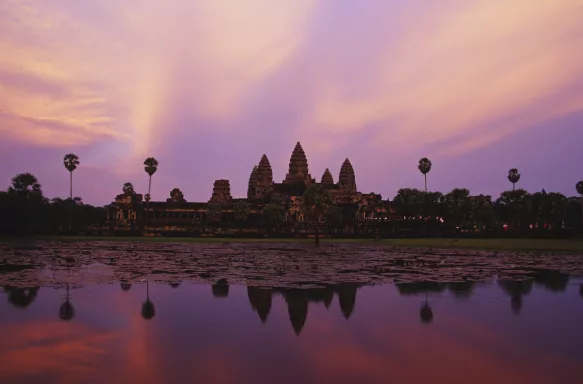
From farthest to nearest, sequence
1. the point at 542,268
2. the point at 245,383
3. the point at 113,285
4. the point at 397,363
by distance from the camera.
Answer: the point at 542,268 < the point at 113,285 < the point at 397,363 < the point at 245,383

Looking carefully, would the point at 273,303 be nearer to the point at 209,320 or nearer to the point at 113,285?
the point at 209,320

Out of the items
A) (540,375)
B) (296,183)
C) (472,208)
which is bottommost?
(540,375)

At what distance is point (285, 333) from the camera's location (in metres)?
13.4

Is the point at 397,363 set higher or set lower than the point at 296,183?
lower

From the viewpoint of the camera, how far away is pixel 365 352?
38.3ft

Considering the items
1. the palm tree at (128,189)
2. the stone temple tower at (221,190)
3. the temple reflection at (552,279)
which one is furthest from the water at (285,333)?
the stone temple tower at (221,190)

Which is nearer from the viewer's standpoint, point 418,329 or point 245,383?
point 245,383

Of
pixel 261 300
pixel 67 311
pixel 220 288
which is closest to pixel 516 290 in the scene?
pixel 261 300

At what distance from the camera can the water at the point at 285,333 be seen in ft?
33.2

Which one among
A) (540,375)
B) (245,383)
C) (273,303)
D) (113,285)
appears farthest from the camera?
(113,285)

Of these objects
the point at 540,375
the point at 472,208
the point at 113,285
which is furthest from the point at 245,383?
the point at 472,208

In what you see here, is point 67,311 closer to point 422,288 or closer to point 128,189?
point 422,288

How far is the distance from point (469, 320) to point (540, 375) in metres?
5.28

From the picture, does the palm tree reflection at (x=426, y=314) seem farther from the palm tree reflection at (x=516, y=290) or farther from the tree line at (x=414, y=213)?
the tree line at (x=414, y=213)
